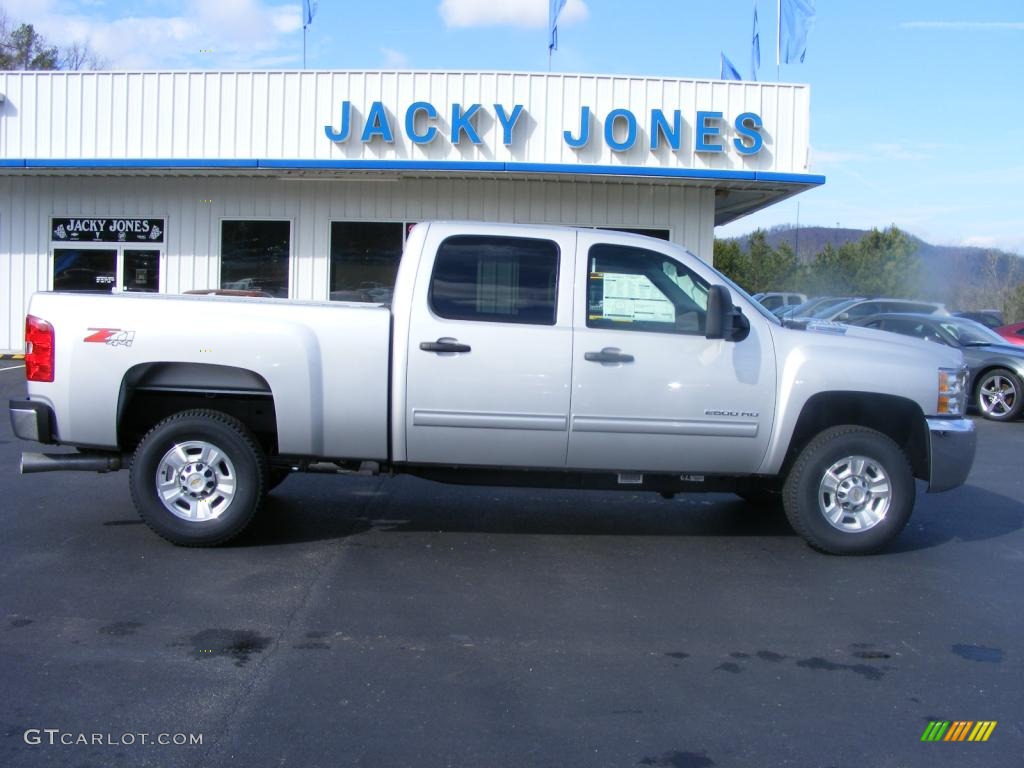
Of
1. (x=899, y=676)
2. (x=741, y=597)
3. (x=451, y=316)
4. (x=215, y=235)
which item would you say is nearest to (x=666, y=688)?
(x=899, y=676)

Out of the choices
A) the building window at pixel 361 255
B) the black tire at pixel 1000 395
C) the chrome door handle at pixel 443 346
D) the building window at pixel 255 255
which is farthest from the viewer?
the building window at pixel 255 255

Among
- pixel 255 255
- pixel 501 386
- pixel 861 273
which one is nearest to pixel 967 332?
pixel 501 386

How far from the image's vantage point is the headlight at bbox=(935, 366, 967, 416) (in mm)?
6535

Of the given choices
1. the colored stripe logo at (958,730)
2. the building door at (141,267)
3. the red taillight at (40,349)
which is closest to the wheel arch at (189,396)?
the red taillight at (40,349)

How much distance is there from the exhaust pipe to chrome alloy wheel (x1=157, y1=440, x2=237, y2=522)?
389 millimetres

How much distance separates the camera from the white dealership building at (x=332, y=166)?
17203 millimetres

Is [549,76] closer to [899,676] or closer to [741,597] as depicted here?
[741,597]

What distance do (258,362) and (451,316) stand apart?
3.98 feet

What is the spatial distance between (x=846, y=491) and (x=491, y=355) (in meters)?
2.48

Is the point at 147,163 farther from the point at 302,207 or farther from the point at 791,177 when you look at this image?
the point at 791,177

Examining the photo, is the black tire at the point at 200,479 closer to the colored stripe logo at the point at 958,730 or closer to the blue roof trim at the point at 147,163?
the colored stripe logo at the point at 958,730

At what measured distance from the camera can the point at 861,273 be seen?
157 feet

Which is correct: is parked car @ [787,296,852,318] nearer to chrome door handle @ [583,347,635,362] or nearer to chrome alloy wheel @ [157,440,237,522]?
chrome door handle @ [583,347,635,362]

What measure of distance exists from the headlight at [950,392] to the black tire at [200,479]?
14.4 feet
